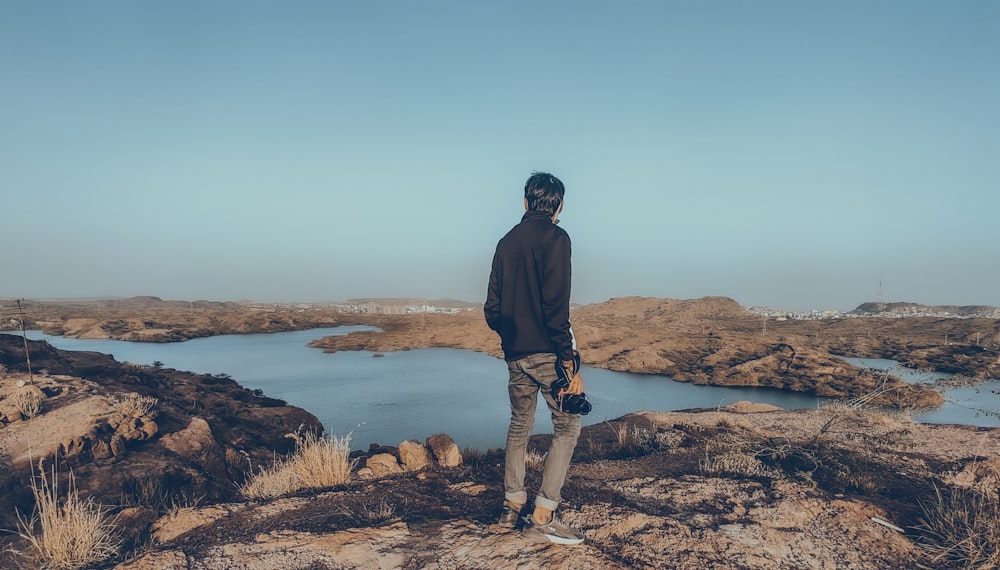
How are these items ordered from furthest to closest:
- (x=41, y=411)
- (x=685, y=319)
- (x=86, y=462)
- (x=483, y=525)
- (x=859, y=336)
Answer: (x=685, y=319)
(x=859, y=336)
(x=41, y=411)
(x=86, y=462)
(x=483, y=525)

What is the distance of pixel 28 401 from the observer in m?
5.58

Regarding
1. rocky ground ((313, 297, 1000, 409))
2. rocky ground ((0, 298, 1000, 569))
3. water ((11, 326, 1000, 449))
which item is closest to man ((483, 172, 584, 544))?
rocky ground ((0, 298, 1000, 569))

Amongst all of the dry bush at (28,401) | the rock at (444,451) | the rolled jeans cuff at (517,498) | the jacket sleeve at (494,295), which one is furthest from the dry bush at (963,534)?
the dry bush at (28,401)

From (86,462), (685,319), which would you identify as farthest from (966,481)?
(685,319)

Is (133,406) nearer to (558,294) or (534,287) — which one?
(534,287)

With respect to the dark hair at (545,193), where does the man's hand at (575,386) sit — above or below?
below

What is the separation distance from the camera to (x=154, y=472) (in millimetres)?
5238

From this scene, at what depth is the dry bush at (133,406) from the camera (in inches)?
234

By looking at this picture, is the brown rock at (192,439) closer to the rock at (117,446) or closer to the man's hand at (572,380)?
the rock at (117,446)

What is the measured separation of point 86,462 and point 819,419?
9.77 m

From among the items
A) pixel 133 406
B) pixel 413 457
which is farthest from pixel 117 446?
pixel 413 457

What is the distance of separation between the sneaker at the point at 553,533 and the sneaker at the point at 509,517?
15cm

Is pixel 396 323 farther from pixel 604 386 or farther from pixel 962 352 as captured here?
pixel 962 352

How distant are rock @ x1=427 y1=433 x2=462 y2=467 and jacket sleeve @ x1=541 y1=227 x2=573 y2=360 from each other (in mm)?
2624
